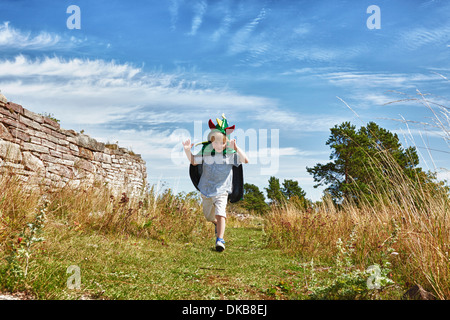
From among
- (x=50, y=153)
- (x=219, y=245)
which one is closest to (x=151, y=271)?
(x=219, y=245)

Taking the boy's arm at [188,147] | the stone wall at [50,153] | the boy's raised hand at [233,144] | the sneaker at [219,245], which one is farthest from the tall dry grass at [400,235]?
the stone wall at [50,153]

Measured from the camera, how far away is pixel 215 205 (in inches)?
229

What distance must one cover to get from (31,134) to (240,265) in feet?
24.7

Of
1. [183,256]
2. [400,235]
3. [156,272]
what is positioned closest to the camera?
[156,272]

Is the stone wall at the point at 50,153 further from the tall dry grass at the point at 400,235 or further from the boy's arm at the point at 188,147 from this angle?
the tall dry grass at the point at 400,235

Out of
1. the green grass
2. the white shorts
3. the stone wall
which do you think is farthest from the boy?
the stone wall

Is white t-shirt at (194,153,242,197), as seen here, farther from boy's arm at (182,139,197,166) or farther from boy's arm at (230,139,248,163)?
boy's arm at (182,139,197,166)

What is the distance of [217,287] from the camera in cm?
341

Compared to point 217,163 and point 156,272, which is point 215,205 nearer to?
point 217,163

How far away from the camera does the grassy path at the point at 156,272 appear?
3.08m

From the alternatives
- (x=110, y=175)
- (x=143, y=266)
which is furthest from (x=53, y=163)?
(x=143, y=266)

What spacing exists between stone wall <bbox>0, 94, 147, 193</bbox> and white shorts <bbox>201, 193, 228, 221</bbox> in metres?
2.23

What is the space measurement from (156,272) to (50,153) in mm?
7471

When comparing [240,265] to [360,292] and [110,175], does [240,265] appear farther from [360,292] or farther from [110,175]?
[110,175]
